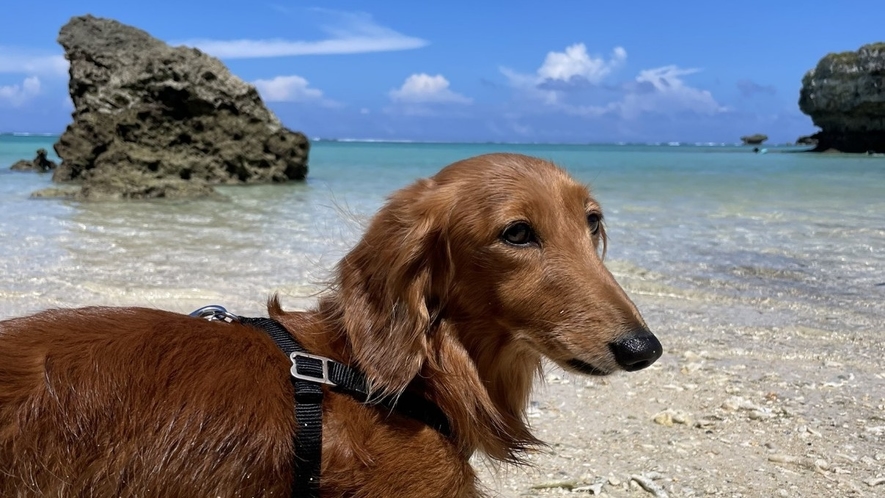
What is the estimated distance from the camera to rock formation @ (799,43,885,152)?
6275 centimetres

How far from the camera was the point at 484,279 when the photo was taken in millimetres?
2686

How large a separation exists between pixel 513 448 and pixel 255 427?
3.49 feet

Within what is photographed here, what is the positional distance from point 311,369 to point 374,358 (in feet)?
0.75

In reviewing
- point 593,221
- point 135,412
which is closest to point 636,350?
point 593,221

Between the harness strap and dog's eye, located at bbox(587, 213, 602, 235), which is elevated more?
dog's eye, located at bbox(587, 213, 602, 235)

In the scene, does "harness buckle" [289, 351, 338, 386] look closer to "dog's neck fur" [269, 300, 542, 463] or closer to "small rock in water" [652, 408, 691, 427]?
"dog's neck fur" [269, 300, 542, 463]

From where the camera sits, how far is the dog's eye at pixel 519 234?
269cm

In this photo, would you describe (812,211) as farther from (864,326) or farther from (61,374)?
(61,374)

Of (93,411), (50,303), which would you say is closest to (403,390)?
(93,411)

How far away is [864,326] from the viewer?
6.63 meters

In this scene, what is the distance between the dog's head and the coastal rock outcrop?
1832 centimetres

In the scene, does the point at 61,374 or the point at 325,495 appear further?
the point at 325,495

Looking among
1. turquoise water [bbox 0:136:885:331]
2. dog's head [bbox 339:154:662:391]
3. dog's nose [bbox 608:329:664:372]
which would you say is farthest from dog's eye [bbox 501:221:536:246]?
turquoise water [bbox 0:136:885:331]

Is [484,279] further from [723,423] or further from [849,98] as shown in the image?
[849,98]
